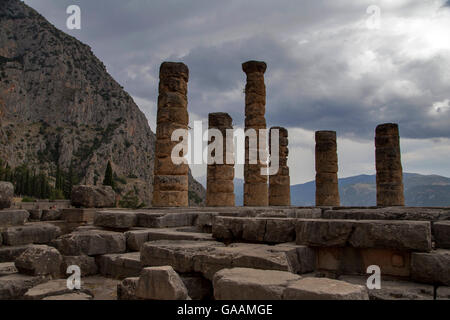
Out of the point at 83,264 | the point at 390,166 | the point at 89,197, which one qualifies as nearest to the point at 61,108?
the point at 89,197

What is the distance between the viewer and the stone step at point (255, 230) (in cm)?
519

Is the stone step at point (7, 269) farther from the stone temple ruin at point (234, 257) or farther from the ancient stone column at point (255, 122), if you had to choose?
the ancient stone column at point (255, 122)

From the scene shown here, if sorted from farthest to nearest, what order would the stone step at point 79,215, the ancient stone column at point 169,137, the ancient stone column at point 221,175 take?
the ancient stone column at point 221,175, the ancient stone column at point 169,137, the stone step at point 79,215

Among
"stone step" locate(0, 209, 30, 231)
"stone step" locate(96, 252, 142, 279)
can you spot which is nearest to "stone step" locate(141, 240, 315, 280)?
"stone step" locate(96, 252, 142, 279)

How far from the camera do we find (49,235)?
8.60 meters

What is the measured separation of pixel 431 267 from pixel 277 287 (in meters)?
2.06

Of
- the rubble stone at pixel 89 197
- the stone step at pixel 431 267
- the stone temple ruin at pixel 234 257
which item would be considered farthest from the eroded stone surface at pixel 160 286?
the rubble stone at pixel 89 197

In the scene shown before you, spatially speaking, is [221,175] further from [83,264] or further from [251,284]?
[251,284]

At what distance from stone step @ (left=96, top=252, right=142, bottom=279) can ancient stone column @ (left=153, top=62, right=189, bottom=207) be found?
7.11 metres

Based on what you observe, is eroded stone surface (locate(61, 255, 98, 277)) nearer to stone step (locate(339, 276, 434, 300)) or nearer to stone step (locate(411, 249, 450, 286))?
stone step (locate(339, 276, 434, 300))

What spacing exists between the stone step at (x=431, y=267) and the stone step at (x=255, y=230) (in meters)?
1.63

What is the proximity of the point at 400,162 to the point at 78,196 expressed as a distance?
601 inches
